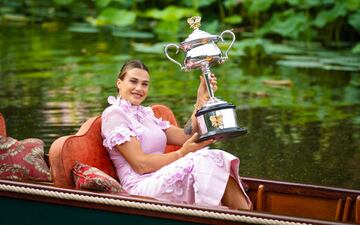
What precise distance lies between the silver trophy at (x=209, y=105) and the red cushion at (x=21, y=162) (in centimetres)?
106

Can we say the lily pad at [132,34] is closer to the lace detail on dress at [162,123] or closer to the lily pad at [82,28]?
the lily pad at [82,28]

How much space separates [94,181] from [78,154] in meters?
0.31

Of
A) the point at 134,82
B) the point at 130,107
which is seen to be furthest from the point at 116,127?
the point at 134,82

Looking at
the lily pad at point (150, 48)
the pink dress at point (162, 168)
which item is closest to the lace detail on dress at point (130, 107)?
the pink dress at point (162, 168)

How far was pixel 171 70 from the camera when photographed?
50.1ft

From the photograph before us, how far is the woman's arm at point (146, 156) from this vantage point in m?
6.36

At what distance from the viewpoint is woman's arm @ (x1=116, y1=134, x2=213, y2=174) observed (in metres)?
6.36

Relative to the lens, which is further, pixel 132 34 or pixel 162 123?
pixel 132 34

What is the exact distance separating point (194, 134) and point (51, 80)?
7.85 metres

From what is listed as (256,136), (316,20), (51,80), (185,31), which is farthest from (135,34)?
(256,136)

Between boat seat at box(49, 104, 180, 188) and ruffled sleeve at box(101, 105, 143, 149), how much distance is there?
8 cm

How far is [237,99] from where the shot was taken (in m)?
12.9

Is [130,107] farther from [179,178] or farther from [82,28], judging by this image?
[82,28]

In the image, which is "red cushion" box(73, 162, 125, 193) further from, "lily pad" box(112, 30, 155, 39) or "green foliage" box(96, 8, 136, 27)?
"green foliage" box(96, 8, 136, 27)
